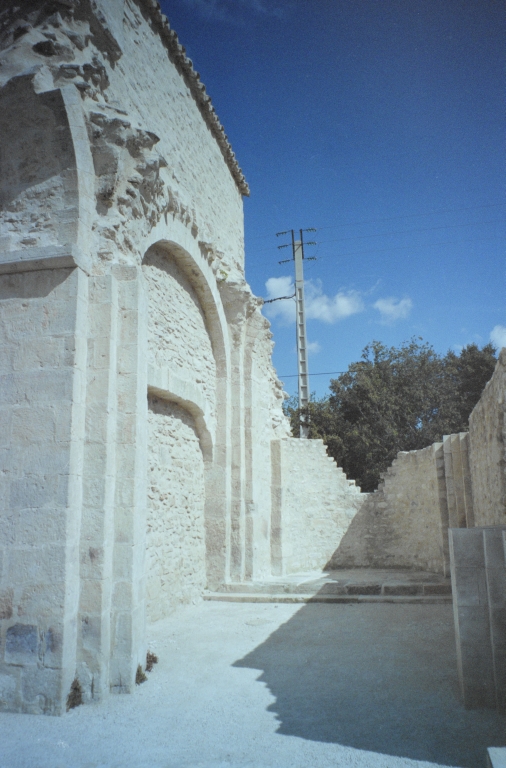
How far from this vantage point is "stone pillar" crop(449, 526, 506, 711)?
12.6 ft

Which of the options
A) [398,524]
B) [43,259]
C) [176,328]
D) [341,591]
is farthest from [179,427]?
[398,524]

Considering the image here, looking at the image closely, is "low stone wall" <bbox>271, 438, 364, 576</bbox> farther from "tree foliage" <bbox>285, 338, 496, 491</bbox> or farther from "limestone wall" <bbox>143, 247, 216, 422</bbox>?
"tree foliage" <bbox>285, 338, 496, 491</bbox>

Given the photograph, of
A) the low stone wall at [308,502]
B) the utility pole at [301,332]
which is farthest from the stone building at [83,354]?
the utility pole at [301,332]

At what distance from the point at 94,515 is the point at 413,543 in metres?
7.77

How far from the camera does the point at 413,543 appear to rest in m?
10.6

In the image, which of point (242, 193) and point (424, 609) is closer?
point (424, 609)

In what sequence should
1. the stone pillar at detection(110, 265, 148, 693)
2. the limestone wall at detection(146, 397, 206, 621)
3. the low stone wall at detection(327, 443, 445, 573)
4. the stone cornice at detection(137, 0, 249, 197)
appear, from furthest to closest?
the low stone wall at detection(327, 443, 445, 573) < the stone cornice at detection(137, 0, 249, 197) < the limestone wall at detection(146, 397, 206, 621) < the stone pillar at detection(110, 265, 148, 693)

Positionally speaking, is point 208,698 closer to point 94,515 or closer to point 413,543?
point 94,515

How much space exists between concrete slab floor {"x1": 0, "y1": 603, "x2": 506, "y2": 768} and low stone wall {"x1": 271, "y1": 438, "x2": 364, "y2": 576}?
444 centimetres

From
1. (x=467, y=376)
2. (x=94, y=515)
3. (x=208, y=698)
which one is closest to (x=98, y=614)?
(x=94, y=515)

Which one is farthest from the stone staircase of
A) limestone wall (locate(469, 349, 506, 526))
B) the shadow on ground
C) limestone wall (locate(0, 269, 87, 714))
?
limestone wall (locate(0, 269, 87, 714))

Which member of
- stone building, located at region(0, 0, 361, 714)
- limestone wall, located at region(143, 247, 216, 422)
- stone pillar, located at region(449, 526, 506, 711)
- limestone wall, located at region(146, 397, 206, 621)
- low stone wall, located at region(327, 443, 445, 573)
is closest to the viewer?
stone pillar, located at region(449, 526, 506, 711)

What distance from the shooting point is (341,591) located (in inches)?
321

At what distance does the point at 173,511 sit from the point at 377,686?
3.89m
